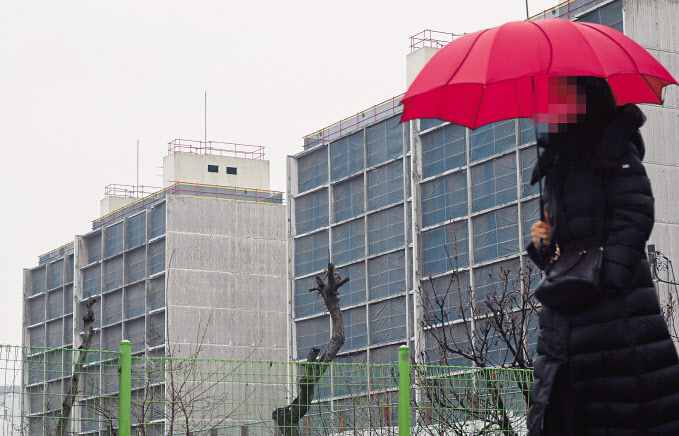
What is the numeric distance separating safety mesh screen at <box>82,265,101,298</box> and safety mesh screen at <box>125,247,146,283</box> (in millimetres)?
3759

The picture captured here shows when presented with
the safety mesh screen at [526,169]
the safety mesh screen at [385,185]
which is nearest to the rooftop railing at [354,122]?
the safety mesh screen at [385,185]

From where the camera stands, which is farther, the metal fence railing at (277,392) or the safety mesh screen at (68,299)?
the safety mesh screen at (68,299)

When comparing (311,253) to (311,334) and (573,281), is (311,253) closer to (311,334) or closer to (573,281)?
(311,334)

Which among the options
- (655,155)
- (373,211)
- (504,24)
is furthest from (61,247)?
(504,24)

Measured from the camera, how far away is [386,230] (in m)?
50.0

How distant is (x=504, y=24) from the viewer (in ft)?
20.4

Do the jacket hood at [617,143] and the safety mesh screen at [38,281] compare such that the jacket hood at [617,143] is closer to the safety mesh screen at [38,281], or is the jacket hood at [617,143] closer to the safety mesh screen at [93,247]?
the safety mesh screen at [93,247]

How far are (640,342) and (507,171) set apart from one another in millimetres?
38202

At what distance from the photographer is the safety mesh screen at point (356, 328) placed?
5034 centimetres

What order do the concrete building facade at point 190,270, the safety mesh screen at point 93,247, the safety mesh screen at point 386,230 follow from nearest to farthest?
the safety mesh screen at point 386,230 → the concrete building facade at point 190,270 → the safety mesh screen at point 93,247

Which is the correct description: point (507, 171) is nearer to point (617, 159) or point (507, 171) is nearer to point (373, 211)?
point (373, 211)

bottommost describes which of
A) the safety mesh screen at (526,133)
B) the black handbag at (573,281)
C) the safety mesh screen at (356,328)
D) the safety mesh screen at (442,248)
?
the black handbag at (573,281)

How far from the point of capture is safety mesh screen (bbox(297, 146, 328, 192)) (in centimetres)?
5488

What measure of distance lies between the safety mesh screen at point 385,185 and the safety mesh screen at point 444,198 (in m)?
1.99
